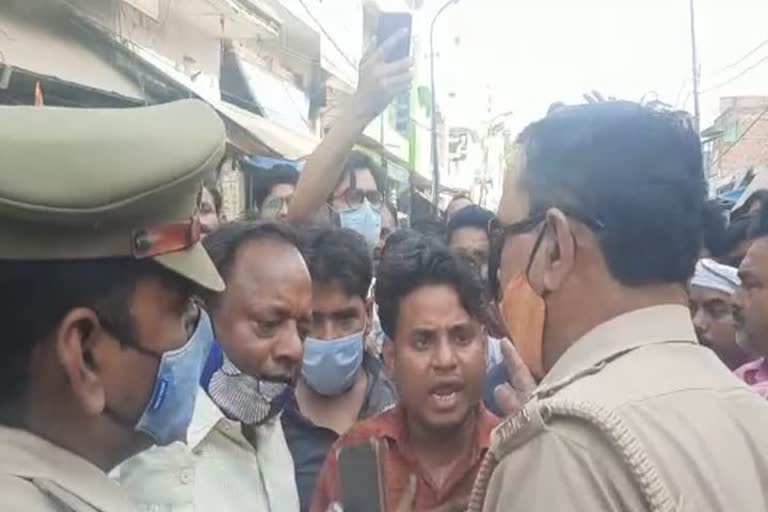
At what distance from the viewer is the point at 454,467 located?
2.80 meters

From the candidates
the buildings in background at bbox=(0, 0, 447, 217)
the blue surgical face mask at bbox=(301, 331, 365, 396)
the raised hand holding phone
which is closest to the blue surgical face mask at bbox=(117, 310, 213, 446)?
the blue surgical face mask at bbox=(301, 331, 365, 396)

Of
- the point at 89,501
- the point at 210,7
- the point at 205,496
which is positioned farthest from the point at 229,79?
the point at 89,501

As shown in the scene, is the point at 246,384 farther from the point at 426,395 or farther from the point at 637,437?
the point at 637,437

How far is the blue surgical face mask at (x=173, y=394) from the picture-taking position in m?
1.56

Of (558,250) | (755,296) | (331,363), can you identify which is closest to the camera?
(558,250)

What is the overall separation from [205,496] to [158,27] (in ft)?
31.9

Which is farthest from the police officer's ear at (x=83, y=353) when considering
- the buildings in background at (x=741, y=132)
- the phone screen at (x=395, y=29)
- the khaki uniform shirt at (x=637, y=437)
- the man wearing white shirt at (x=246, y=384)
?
the buildings in background at (x=741, y=132)

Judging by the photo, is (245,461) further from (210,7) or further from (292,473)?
(210,7)

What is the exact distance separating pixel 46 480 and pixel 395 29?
2.98 meters

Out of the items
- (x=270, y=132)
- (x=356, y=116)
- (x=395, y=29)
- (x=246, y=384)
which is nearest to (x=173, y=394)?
(x=246, y=384)

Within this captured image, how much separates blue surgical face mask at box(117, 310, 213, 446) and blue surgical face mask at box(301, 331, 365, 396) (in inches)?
58.4

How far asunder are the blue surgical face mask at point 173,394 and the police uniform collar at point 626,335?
21.4 inches

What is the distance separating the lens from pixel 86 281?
1372 millimetres

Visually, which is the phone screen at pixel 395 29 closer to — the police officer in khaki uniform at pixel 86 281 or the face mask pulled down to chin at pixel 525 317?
the face mask pulled down to chin at pixel 525 317
